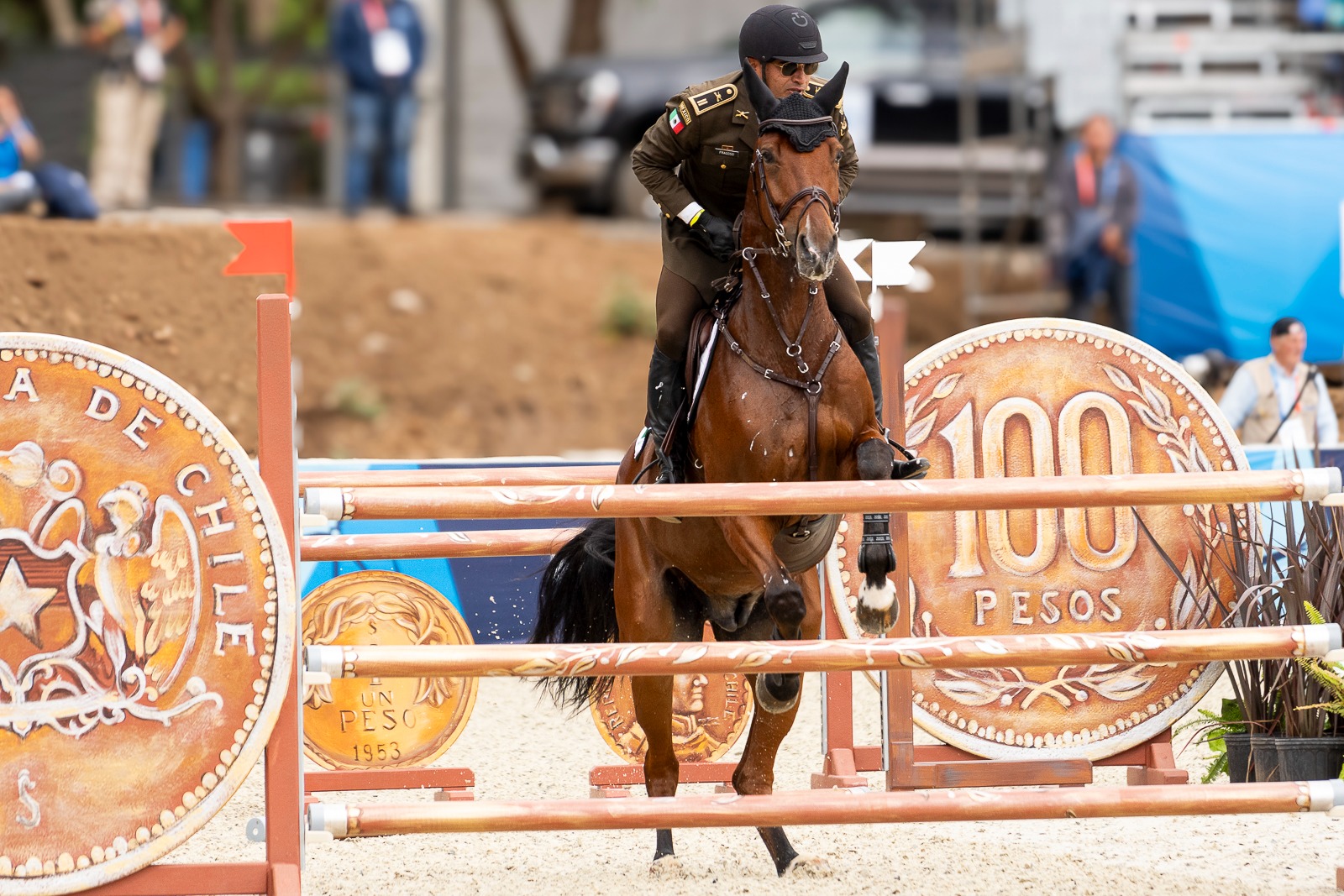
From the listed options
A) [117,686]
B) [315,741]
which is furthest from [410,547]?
[117,686]

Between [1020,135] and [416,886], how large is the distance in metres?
12.3

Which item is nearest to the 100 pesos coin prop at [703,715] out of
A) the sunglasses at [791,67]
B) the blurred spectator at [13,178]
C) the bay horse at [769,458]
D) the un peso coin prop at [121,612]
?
the bay horse at [769,458]

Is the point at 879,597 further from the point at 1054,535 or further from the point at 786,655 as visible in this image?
the point at 1054,535

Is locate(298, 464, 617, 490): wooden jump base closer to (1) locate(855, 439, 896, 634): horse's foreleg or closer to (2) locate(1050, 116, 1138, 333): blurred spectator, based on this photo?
(1) locate(855, 439, 896, 634): horse's foreleg

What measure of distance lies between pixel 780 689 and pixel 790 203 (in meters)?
1.32

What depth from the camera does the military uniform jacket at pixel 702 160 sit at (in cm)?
488

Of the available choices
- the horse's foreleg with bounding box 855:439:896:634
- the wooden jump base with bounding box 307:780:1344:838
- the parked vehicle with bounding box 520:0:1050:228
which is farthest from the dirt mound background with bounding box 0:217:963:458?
the wooden jump base with bounding box 307:780:1344:838

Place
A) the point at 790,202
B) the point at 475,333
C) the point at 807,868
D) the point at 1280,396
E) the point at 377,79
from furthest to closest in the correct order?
1. the point at 475,333
2. the point at 377,79
3. the point at 1280,396
4. the point at 807,868
5. the point at 790,202

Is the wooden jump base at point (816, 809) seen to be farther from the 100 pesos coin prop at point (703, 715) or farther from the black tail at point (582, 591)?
the 100 pesos coin prop at point (703, 715)

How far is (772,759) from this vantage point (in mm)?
5098

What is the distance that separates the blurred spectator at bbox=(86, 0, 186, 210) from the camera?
14961 mm

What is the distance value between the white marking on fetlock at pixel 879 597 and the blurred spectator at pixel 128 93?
11.2 metres

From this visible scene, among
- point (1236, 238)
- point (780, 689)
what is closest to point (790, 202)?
point (780, 689)

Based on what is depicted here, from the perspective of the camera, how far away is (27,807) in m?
4.00
